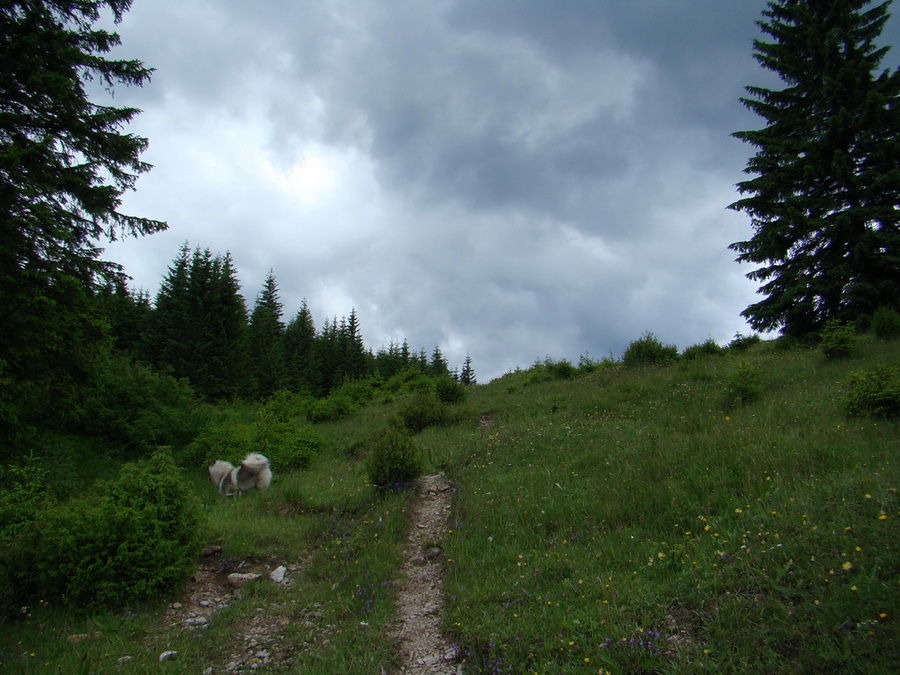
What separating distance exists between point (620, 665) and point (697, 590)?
106cm

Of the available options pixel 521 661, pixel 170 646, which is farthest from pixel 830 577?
pixel 170 646

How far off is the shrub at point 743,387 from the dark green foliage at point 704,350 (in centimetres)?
803

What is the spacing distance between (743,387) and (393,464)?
8.22 meters

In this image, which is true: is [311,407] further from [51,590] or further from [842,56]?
[842,56]

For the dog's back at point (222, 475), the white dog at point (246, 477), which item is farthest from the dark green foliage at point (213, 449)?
the white dog at point (246, 477)

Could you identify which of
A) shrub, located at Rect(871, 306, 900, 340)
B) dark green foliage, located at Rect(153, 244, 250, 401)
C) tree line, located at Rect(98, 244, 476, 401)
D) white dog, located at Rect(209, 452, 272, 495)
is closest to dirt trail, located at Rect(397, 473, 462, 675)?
white dog, located at Rect(209, 452, 272, 495)

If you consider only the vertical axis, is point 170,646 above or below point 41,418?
below

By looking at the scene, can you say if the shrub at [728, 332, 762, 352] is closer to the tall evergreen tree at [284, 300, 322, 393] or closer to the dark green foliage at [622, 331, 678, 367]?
the dark green foliage at [622, 331, 678, 367]

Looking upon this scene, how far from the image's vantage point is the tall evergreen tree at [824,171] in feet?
51.9

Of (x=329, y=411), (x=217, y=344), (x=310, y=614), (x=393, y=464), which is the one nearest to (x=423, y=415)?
(x=393, y=464)

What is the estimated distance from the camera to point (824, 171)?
17.2m

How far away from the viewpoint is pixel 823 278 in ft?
53.8

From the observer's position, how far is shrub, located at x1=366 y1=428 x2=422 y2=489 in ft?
32.1

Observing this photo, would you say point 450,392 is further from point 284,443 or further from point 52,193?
point 52,193
